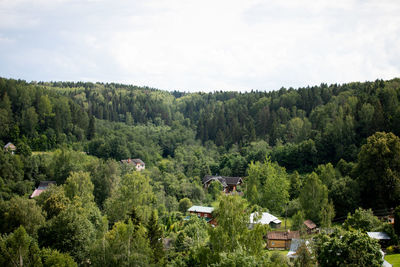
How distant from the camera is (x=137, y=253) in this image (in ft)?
72.7

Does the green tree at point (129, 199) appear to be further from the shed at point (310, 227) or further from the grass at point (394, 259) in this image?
the grass at point (394, 259)

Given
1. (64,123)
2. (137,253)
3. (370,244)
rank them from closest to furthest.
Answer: (370,244) < (137,253) < (64,123)

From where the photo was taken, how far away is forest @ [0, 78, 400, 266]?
2212 cm


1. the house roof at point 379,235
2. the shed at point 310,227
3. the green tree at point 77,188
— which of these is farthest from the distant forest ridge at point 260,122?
the green tree at point 77,188

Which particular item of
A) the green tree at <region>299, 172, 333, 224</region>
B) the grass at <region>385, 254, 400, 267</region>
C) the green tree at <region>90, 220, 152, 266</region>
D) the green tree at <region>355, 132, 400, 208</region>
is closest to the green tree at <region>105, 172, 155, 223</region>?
the green tree at <region>90, 220, 152, 266</region>

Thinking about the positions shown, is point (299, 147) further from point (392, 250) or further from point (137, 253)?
point (137, 253)

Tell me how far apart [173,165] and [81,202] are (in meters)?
33.3

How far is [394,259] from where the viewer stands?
24.8m

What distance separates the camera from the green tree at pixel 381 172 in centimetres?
3766

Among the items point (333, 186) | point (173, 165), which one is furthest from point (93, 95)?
point (333, 186)

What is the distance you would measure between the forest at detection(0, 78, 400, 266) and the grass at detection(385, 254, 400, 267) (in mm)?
1873

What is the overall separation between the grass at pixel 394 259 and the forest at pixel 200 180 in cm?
187

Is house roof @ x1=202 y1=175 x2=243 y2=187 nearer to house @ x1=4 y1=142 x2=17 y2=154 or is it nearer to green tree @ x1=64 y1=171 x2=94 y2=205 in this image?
green tree @ x1=64 y1=171 x2=94 y2=205

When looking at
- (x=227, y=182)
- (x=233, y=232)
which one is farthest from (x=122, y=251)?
(x=227, y=182)
